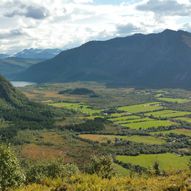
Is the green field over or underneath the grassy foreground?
underneath

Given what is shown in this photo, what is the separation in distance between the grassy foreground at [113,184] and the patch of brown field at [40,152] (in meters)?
139

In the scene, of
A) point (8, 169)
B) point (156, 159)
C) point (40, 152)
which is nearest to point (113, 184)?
point (8, 169)

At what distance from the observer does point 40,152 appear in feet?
619

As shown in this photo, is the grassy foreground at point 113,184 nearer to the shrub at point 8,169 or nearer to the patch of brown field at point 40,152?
the shrub at point 8,169

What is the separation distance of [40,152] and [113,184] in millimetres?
159300

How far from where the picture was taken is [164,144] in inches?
7559

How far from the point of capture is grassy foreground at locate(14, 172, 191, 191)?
3022 cm

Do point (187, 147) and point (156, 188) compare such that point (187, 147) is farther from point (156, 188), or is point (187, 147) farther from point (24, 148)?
point (156, 188)

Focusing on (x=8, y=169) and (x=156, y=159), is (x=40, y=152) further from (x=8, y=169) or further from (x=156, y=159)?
(x=8, y=169)

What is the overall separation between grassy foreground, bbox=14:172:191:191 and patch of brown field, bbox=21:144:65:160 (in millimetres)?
138723

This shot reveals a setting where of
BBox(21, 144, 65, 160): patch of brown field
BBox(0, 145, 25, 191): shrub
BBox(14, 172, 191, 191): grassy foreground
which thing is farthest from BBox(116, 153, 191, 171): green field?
BBox(14, 172, 191, 191): grassy foreground

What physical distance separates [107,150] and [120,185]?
150 meters

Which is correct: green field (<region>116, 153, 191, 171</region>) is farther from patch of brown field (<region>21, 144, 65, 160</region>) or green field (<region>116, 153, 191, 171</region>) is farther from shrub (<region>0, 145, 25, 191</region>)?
shrub (<region>0, 145, 25, 191</region>)

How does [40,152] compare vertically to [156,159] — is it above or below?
below
